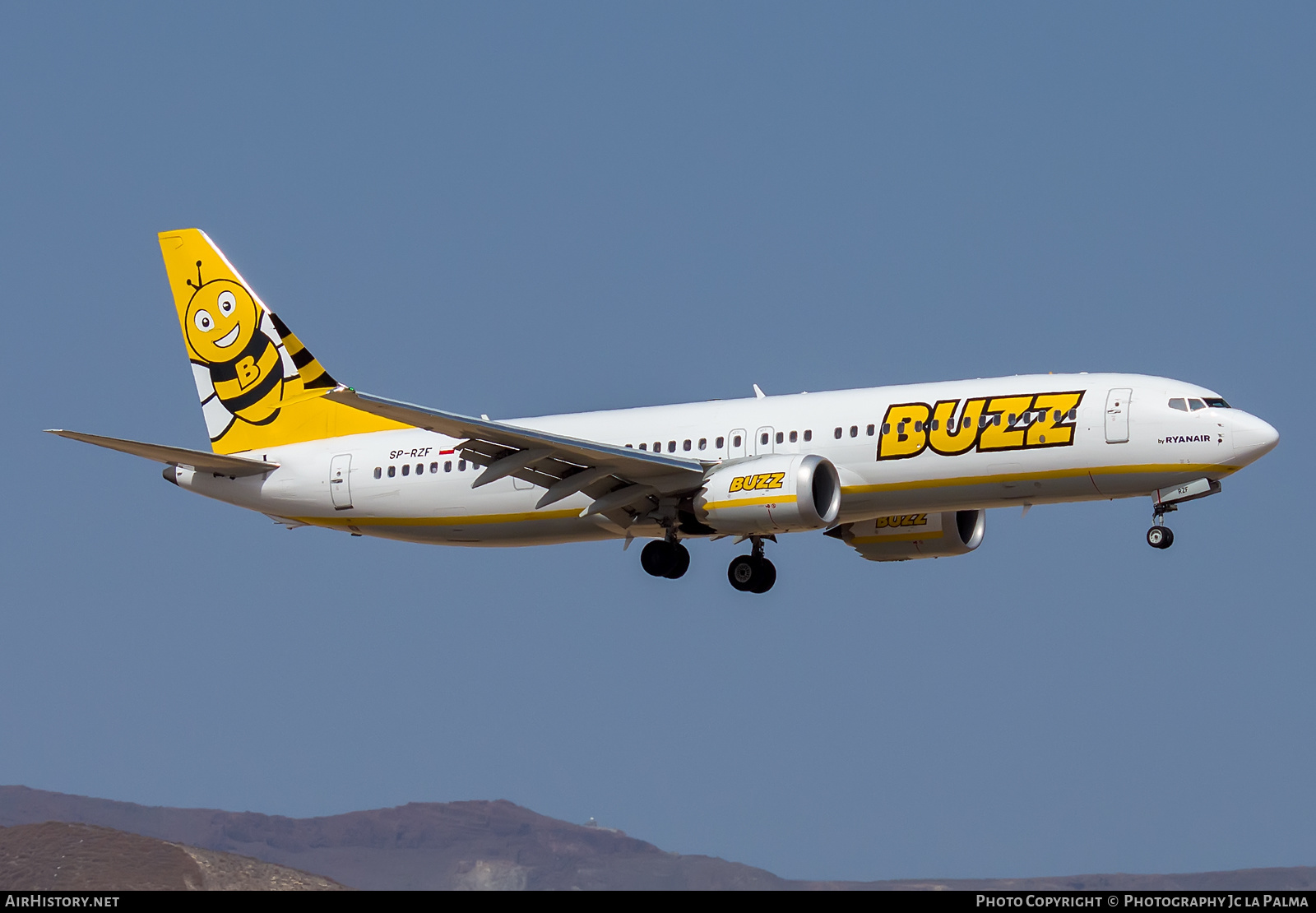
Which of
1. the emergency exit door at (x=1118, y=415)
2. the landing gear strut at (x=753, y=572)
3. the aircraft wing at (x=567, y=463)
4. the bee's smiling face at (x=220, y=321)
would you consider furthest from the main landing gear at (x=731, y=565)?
the bee's smiling face at (x=220, y=321)

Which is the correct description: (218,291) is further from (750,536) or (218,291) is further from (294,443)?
(750,536)

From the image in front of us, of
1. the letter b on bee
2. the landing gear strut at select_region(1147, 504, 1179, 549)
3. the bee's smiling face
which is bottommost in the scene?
the landing gear strut at select_region(1147, 504, 1179, 549)

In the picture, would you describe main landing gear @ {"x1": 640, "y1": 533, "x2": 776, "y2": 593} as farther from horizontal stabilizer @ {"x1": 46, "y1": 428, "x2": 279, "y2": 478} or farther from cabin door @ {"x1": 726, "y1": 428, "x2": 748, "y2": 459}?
horizontal stabilizer @ {"x1": 46, "y1": 428, "x2": 279, "y2": 478}

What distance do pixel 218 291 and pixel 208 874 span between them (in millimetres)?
20490

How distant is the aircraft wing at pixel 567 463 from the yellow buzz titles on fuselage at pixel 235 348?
926 cm

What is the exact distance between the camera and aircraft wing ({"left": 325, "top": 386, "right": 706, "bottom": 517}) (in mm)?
43188

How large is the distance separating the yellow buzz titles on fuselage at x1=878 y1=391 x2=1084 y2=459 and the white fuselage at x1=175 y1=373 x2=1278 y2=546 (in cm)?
11

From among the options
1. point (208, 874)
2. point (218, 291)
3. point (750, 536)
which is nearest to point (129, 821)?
point (208, 874)

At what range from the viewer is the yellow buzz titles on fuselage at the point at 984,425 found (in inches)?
1678

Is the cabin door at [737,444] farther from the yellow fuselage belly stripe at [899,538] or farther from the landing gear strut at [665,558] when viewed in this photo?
the yellow fuselage belly stripe at [899,538]

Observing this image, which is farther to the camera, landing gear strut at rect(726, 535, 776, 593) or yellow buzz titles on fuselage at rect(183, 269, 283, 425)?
yellow buzz titles on fuselage at rect(183, 269, 283, 425)

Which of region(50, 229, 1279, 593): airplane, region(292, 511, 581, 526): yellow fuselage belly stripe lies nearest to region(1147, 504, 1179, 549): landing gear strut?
region(50, 229, 1279, 593): airplane
